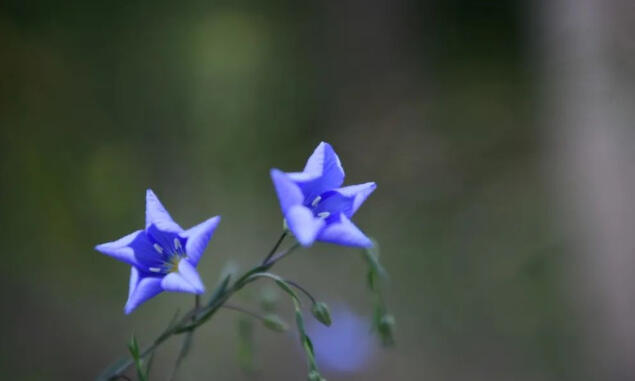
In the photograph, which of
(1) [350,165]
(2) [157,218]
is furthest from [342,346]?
(2) [157,218]

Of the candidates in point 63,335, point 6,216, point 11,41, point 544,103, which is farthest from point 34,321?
point 544,103

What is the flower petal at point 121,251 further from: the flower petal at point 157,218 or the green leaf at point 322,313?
the green leaf at point 322,313

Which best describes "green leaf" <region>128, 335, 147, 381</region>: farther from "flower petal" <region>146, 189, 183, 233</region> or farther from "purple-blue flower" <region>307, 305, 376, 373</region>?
"purple-blue flower" <region>307, 305, 376, 373</region>

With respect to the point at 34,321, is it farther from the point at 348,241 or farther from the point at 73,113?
the point at 348,241

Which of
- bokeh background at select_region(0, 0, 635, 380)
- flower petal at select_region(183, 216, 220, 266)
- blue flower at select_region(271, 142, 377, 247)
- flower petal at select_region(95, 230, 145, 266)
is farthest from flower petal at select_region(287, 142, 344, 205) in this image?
bokeh background at select_region(0, 0, 635, 380)

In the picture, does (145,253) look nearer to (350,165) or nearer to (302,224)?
(302,224)

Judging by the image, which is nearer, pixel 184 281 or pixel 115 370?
pixel 184 281
